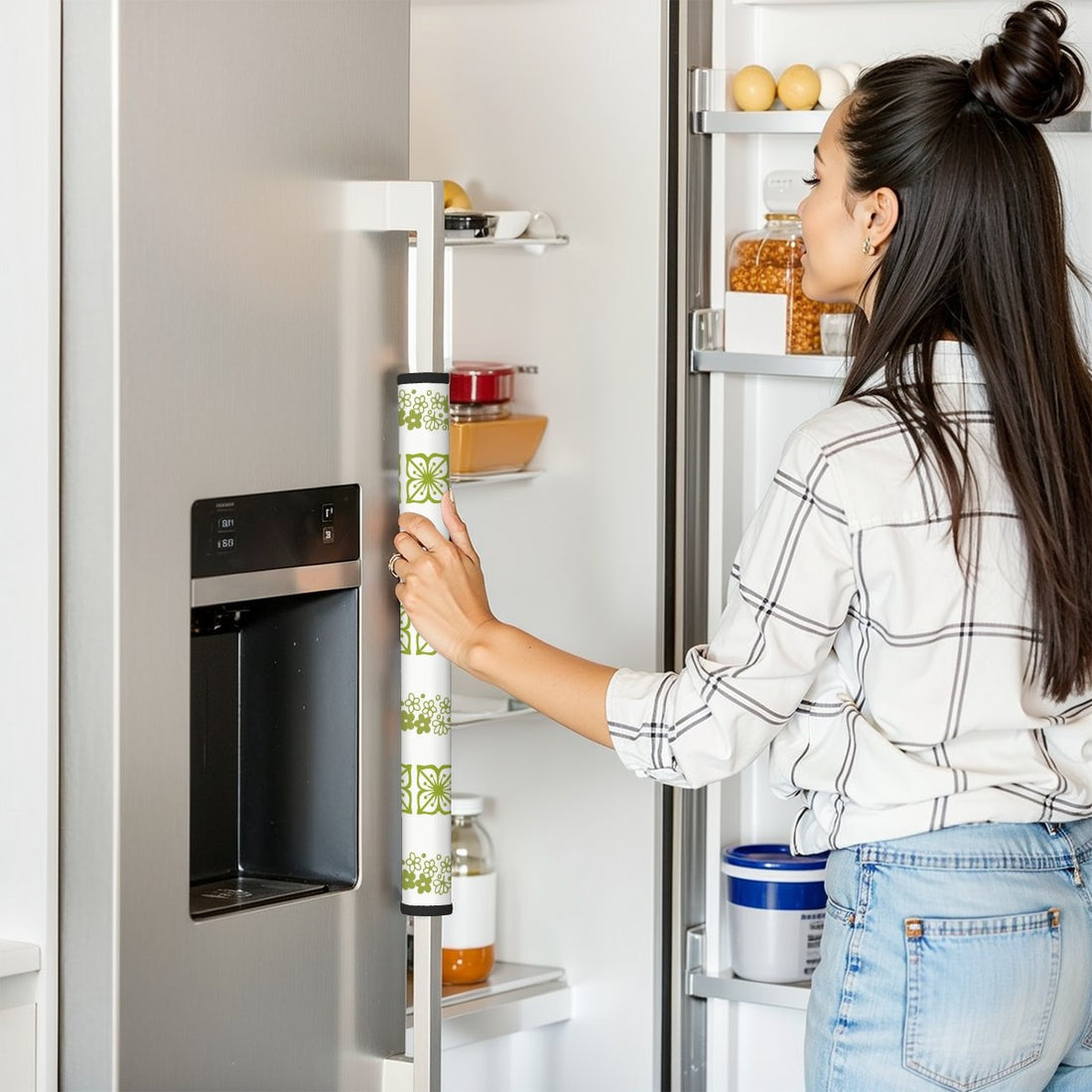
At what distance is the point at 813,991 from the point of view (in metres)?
1.48

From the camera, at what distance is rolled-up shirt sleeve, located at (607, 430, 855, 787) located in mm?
1378

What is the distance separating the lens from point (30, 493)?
4.34ft

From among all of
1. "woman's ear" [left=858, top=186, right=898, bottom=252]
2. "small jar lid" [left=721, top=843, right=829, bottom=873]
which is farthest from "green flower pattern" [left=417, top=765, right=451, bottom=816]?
"small jar lid" [left=721, top=843, right=829, bottom=873]

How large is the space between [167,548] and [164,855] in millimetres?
226

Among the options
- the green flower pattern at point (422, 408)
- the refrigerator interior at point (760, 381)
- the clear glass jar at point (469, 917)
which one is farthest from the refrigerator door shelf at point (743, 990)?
the green flower pattern at point (422, 408)

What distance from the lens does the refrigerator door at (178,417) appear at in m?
1.29

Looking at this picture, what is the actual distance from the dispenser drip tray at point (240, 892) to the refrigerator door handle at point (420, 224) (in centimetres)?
45

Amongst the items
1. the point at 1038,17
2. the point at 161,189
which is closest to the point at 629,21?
the point at 1038,17

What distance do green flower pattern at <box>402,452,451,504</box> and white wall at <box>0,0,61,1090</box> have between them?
33 centimetres

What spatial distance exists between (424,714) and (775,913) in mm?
773

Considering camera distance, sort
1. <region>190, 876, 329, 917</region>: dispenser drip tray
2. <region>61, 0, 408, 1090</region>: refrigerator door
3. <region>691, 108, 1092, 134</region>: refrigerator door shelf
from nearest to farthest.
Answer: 1. <region>61, 0, 408, 1090</region>: refrigerator door
2. <region>190, 876, 329, 917</region>: dispenser drip tray
3. <region>691, 108, 1092, 134</region>: refrigerator door shelf

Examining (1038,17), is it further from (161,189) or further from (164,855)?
(164,855)

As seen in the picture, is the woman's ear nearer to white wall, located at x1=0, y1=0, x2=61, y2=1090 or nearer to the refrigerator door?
the refrigerator door

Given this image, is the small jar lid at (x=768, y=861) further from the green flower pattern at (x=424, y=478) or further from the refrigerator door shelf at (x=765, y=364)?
the green flower pattern at (x=424, y=478)
